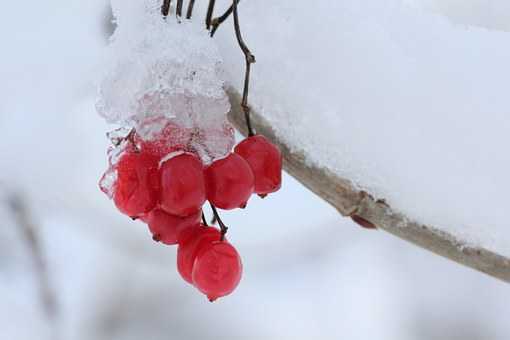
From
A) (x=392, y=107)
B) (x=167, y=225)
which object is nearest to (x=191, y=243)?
(x=167, y=225)

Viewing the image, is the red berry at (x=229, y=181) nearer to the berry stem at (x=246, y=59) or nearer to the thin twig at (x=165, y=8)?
the berry stem at (x=246, y=59)

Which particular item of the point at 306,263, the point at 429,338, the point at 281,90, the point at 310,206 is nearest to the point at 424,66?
the point at 281,90

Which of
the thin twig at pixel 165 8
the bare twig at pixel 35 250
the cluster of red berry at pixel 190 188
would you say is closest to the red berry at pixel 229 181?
the cluster of red berry at pixel 190 188

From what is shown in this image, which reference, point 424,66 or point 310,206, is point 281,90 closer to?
point 424,66

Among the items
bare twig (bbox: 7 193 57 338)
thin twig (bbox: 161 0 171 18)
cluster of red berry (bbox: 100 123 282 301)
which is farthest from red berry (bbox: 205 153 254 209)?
bare twig (bbox: 7 193 57 338)

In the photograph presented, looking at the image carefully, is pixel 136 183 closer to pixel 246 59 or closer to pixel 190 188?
pixel 190 188

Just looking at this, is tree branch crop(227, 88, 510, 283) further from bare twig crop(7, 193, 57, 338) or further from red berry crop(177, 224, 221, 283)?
bare twig crop(7, 193, 57, 338)
